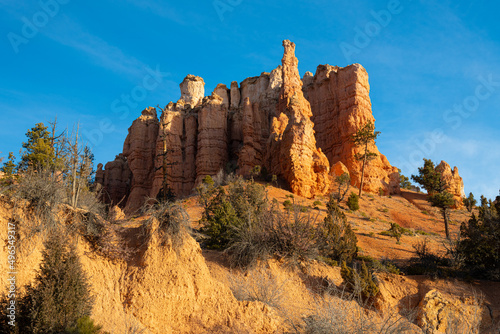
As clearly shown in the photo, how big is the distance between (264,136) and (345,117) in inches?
447

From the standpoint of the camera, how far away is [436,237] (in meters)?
32.1

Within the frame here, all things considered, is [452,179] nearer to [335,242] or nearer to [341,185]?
[341,185]

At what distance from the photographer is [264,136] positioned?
5381cm

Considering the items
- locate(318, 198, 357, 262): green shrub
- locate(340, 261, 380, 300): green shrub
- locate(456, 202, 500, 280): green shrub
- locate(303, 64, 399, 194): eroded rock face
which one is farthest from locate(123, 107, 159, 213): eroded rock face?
locate(456, 202, 500, 280): green shrub

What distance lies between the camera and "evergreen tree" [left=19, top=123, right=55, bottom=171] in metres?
27.6

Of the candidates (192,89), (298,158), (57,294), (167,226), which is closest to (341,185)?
(298,158)

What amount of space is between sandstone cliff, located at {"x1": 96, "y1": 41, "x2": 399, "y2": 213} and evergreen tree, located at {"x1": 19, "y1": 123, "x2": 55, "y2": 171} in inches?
554

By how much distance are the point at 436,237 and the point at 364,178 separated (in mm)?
15588

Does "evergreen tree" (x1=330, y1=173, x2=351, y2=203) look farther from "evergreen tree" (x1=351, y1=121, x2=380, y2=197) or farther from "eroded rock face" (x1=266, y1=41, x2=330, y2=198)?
"evergreen tree" (x1=351, y1=121, x2=380, y2=197)

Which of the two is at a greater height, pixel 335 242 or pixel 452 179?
pixel 452 179

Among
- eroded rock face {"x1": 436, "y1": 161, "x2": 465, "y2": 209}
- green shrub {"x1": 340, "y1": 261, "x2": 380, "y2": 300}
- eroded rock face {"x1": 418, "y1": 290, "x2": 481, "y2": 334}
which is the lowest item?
eroded rock face {"x1": 418, "y1": 290, "x2": 481, "y2": 334}

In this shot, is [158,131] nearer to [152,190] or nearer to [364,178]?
[152,190]

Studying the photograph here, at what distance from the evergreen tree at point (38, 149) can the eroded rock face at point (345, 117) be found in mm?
33069

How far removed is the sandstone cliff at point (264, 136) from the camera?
44.6 m
